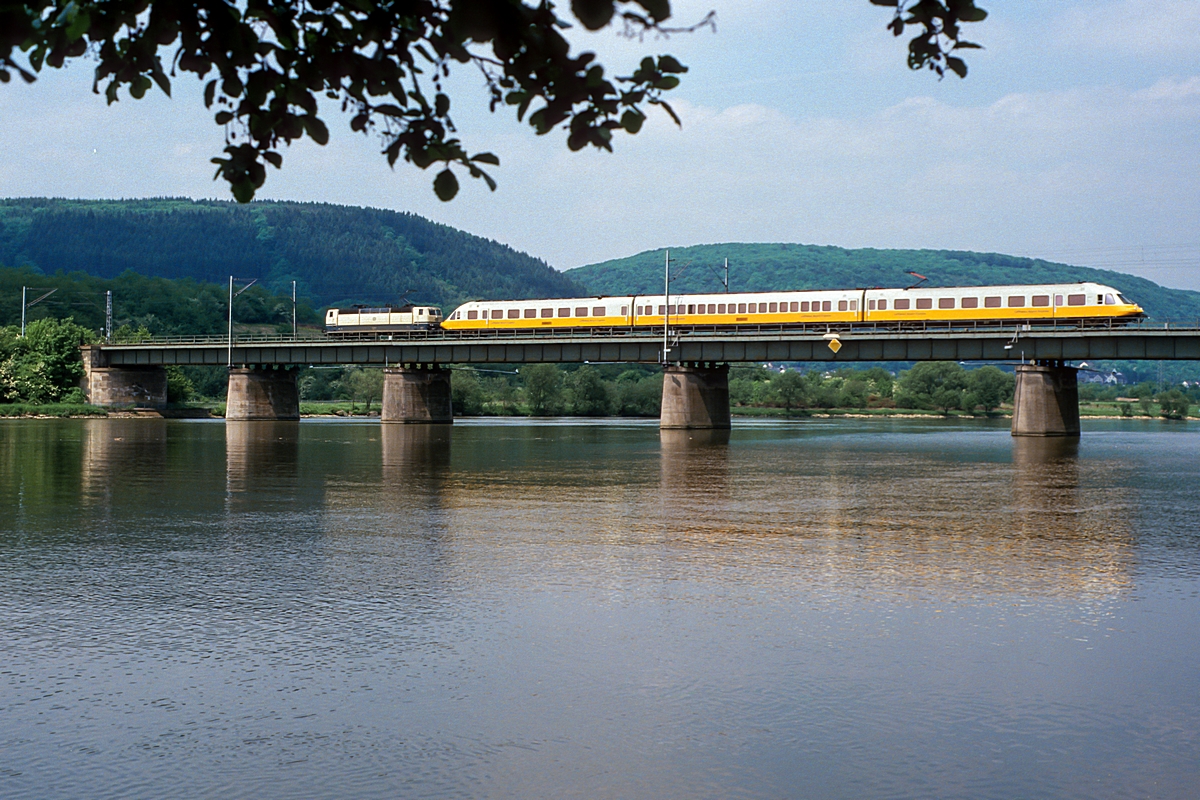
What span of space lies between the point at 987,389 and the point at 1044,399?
98.3 metres

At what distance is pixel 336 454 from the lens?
54156 millimetres

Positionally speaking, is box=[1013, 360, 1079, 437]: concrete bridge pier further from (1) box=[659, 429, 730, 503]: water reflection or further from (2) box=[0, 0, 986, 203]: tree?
(2) box=[0, 0, 986, 203]: tree

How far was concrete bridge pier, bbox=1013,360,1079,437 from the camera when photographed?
271 ft

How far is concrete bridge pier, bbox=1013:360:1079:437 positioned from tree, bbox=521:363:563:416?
74.0 metres

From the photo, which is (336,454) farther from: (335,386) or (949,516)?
(335,386)

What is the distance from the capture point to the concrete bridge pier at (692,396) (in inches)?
3465

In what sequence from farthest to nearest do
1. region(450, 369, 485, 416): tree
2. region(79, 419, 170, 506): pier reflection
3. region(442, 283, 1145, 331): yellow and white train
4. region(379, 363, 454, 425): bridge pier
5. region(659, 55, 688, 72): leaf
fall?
region(450, 369, 485, 416): tree < region(379, 363, 454, 425): bridge pier < region(442, 283, 1145, 331): yellow and white train < region(79, 419, 170, 506): pier reflection < region(659, 55, 688, 72): leaf

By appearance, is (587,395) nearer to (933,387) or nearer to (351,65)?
(933,387)

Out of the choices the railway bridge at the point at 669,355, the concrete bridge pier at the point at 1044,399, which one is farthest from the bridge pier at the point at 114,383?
the concrete bridge pier at the point at 1044,399

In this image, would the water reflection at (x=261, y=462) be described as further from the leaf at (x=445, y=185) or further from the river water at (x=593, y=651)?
the leaf at (x=445, y=185)

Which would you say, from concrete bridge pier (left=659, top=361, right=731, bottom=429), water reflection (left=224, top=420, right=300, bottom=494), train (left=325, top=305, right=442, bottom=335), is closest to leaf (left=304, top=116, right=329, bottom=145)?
water reflection (left=224, top=420, right=300, bottom=494)

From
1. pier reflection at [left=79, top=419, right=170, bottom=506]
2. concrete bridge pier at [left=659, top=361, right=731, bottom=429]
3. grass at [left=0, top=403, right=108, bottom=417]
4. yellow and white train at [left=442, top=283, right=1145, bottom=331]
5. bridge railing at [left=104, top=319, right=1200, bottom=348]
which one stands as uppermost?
yellow and white train at [left=442, top=283, right=1145, bottom=331]

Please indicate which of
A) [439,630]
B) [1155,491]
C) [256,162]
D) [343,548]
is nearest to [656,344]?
[1155,491]

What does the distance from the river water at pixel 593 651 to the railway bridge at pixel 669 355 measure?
168ft
